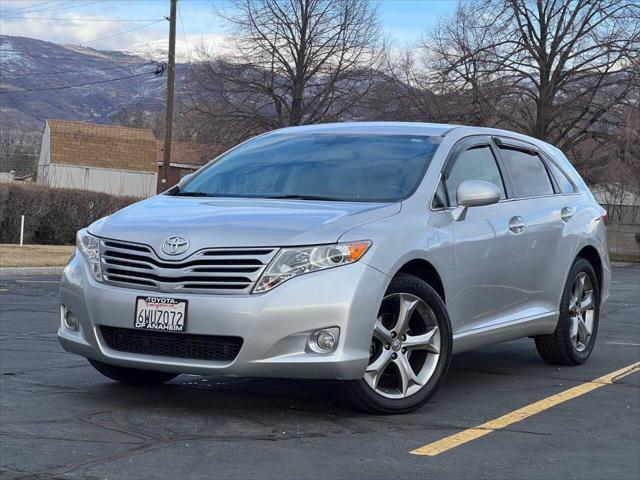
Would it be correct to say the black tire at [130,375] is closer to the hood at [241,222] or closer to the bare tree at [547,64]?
the hood at [241,222]

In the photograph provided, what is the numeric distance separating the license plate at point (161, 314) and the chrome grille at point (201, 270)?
72mm

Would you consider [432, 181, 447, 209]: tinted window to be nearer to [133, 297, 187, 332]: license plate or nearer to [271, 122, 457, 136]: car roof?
[271, 122, 457, 136]: car roof

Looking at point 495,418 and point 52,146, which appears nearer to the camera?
point 495,418

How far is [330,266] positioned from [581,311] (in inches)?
129

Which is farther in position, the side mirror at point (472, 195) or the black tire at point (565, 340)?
the black tire at point (565, 340)

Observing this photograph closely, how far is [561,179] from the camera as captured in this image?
A: 8.29 m

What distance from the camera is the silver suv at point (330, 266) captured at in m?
5.47

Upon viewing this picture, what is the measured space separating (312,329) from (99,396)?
1595 millimetres

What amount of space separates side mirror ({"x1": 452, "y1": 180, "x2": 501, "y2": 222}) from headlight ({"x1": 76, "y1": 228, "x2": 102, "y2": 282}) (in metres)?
2.14

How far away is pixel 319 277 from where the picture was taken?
5.46m

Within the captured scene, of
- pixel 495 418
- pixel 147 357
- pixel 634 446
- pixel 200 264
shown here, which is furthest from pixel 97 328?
pixel 634 446

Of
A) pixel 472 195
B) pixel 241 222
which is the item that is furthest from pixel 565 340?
pixel 241 222

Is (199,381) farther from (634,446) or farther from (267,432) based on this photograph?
(634,446)

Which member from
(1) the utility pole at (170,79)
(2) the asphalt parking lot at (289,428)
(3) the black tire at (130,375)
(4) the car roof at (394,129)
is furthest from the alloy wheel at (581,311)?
(1) the utility pole at (170,79)
